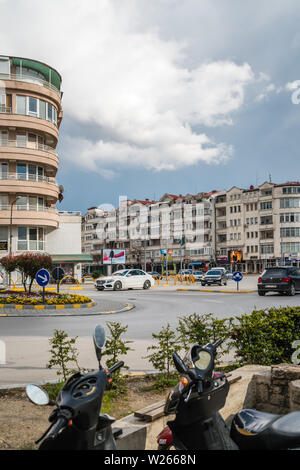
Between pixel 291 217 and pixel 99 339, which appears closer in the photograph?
pixel 99 339

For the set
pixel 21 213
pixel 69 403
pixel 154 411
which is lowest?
pixel 154 411

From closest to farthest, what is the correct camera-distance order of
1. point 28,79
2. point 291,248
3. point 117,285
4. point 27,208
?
1. point 117,285
2. point 27,208
3. point 28,79
4. point 291,248

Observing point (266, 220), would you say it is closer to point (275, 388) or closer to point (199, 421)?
point (275, 388)

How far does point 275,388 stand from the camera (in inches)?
168

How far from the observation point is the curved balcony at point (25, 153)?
127ft

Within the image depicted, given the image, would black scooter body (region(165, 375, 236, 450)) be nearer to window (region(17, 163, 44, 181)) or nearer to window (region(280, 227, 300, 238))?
window (region(17, 163, 44, 181))

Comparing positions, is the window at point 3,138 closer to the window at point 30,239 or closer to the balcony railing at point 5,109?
the balcony railing at point 5,109

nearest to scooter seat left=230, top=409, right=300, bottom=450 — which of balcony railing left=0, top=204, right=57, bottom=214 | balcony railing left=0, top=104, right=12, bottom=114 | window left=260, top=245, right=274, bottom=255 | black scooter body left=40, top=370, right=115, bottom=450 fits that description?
black scooter body left=40, top=370, right=115, bottom=450

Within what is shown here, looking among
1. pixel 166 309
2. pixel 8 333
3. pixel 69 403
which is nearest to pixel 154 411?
pixel 69 403

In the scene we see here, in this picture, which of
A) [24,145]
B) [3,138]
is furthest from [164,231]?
[3,138]

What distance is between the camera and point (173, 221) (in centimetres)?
10062

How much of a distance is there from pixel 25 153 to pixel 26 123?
276cm
